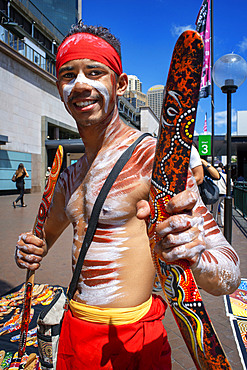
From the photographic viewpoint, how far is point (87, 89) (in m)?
1.33

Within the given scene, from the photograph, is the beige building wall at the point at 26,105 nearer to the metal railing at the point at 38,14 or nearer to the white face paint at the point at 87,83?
the metal railing at the point at 38,14

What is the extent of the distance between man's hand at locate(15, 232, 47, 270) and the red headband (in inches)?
36.7

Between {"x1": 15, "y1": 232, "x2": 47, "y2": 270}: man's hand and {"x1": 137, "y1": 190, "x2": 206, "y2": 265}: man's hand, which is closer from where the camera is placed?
{"x1": 137, "y1": 190, "x2": 206, "y2": 265}: man's hand

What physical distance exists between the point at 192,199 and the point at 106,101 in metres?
0.78

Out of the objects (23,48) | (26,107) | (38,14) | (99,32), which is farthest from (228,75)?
(38,14)

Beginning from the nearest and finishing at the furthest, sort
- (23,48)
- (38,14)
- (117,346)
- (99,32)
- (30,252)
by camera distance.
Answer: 1. (117,346)
2. (99,32)
3. (30,252)
4. (23,48)
5. (38,14)

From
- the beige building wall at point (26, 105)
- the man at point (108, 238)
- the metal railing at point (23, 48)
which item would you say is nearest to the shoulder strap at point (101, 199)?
the man at point (108, 238)

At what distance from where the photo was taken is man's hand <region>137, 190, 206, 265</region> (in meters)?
0.78

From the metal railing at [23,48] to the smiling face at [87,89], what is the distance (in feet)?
62.3

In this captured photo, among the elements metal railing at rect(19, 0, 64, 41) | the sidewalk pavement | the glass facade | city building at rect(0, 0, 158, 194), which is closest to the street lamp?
the sidewalk pavement

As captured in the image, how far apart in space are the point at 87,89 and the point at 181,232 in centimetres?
85

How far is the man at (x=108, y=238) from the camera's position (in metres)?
1.24

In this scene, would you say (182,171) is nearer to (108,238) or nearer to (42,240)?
(108,238)

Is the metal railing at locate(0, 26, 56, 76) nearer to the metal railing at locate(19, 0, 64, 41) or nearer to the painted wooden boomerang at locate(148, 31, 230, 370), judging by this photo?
the metal railing at locate(19, 0, 64, 41)
